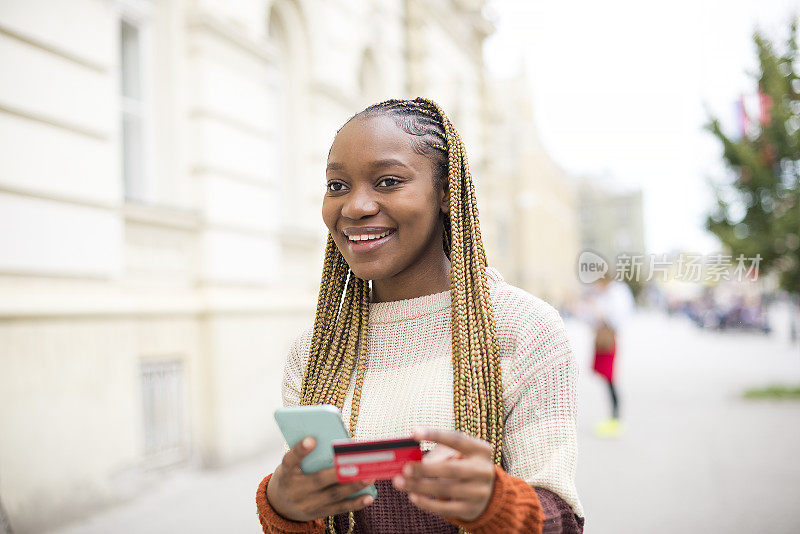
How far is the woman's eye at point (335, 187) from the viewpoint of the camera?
5.42ft

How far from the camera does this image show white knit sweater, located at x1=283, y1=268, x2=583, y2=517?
1.44 metres

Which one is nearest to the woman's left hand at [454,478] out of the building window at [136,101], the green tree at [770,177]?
the building window at [136,101]

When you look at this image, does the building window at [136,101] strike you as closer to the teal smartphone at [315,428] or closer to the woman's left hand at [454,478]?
the teal smartphone at [315,428]

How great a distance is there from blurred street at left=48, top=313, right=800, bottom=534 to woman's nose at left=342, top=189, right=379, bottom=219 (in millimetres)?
3783

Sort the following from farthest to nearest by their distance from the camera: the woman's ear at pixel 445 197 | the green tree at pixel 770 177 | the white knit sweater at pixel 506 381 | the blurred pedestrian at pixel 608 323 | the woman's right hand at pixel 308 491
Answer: the green tree at pixel 770 177
the blurred pedestrian at pixel 608 323
the woman's ear at pixel 445 197
the white knit sweater at pixel 506 381
the woman's right hand at pixel 308 491

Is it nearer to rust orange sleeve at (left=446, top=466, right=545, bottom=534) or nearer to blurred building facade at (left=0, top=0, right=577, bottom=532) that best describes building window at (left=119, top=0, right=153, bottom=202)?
blurred building facade at (left=0, top=0, right=577, bottom=532)

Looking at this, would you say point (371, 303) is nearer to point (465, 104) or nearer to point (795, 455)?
point (795, 455)

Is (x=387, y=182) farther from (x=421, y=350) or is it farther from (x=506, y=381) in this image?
(x=506, y=381)

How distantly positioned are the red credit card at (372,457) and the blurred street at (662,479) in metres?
3.83

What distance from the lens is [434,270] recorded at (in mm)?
1713

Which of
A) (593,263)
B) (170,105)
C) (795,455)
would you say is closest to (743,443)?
(795,455)

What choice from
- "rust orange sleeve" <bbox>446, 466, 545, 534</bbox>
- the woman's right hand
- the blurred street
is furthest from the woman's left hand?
the blurred street

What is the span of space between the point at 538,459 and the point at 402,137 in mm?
744

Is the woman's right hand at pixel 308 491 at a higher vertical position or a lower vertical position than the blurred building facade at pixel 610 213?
lower
